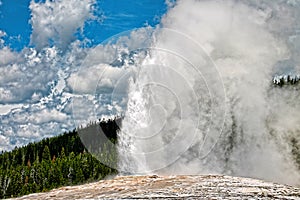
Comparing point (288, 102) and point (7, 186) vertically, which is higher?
point (288, 102)

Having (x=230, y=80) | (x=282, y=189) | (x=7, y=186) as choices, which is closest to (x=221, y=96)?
(x=230, y=80)

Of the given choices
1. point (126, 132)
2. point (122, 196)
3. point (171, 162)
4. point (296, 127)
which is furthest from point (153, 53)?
point (122, 196)

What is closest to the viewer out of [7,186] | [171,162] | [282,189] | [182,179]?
[282,189]

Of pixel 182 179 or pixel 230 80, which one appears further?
pixel 230 80

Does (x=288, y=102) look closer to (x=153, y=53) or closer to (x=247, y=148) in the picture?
(x=247, y=148)

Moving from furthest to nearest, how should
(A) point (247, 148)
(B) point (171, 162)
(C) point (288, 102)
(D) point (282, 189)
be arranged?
(C) point (288, 102) < (A) point (247, 148) < (B) point (171, 162) < (D) point (282, 189)

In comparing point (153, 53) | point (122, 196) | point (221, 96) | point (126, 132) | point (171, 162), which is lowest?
point (122, 196)

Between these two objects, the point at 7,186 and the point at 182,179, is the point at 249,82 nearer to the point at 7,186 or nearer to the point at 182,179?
the point at 182,179
